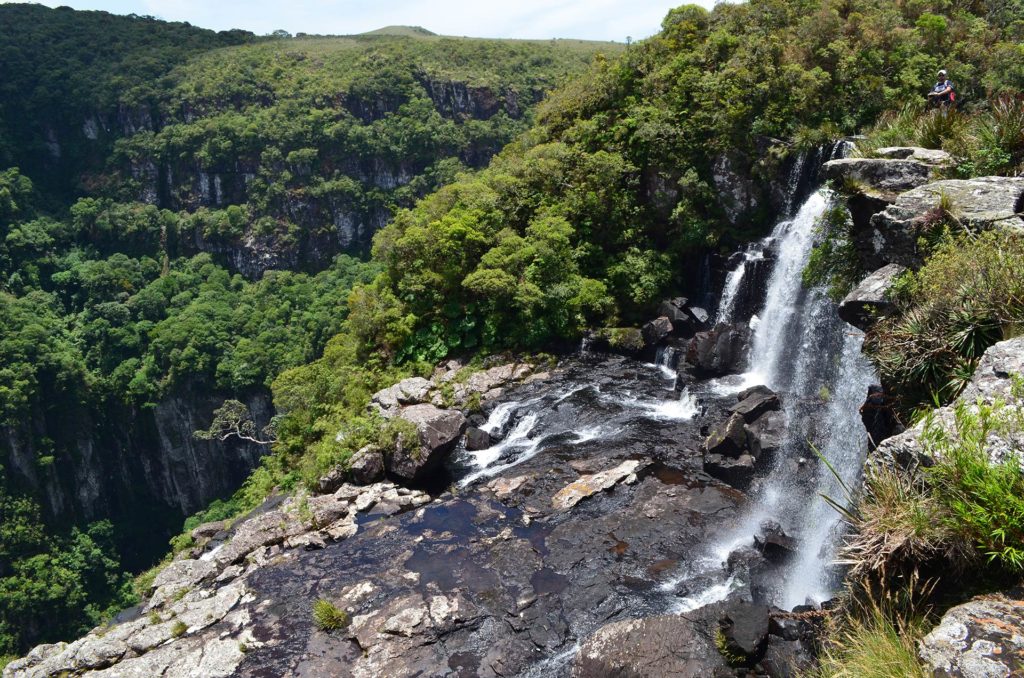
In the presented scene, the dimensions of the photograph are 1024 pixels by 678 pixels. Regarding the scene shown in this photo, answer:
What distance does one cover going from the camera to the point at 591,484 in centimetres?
1370

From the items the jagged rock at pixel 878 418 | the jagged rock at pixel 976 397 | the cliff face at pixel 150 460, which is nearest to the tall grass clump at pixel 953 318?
the jagged rock at pixel 976 397

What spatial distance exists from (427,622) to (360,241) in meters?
57.8

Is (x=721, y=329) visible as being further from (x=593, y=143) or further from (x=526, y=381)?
(x=593, y=143)

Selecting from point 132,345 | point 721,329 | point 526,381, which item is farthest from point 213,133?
point 721,329

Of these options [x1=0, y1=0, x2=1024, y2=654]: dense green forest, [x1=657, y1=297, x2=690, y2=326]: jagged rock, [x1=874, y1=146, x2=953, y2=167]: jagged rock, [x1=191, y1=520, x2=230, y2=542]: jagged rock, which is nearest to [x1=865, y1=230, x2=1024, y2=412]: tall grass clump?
[x1=874, y1=146, x2=953, y2=167]: jagged rock

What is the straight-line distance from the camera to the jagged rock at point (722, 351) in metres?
17.7

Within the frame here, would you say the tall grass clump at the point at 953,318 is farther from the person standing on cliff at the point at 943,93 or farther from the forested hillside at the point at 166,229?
the forested hillside at the point at 166,229

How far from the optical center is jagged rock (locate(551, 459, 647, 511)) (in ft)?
43.6

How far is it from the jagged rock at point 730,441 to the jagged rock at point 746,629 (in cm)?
514

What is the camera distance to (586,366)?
20.0m

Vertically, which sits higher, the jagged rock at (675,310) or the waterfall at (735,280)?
the waterfall at (735,280)

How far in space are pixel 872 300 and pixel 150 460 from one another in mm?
54152

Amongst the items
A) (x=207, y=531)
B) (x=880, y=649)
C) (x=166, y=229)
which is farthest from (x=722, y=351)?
(x=166, y=229)

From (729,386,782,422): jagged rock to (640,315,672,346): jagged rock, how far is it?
15.8ft
